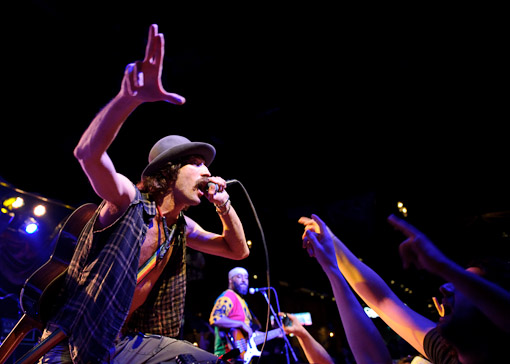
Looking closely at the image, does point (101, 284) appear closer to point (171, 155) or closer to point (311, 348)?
point (171, 155)

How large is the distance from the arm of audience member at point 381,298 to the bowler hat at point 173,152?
1.02m

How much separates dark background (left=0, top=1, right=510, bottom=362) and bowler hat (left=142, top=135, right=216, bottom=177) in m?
1.81

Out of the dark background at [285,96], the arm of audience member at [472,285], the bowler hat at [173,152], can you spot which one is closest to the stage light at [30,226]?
the dark background at [285,96]

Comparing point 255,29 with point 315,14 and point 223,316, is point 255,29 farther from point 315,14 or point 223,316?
point 223,316

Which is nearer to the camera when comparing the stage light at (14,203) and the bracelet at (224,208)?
the bracelet at (224,208)

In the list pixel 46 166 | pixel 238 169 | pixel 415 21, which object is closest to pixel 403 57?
pixel 415 21

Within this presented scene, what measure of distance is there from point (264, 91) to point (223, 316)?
385 centimetres

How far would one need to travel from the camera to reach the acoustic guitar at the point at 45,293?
160 cm

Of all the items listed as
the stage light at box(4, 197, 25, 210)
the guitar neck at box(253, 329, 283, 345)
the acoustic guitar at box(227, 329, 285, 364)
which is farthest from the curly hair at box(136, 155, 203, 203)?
the stage light at box(4, 197, 25, 210)

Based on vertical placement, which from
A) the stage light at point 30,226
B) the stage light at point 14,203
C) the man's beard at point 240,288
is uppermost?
the stage light at point 14,203

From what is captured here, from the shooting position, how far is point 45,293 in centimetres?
168

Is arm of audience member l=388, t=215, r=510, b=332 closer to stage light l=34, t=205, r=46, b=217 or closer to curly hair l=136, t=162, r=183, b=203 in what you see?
curly hair l=136, t=162, r=183, b=203

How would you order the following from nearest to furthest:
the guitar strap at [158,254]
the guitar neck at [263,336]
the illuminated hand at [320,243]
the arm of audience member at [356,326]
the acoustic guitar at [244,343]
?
the arm of audience member at [356,326] → the illuminated hand at [320,243] → the guitar strap at [158,254] → the acoustic guitar at [244,343] → the guitar neck at [263,336]

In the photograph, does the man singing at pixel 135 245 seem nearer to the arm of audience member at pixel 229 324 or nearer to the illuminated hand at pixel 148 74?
the illuminated hand at pixel 148 74
